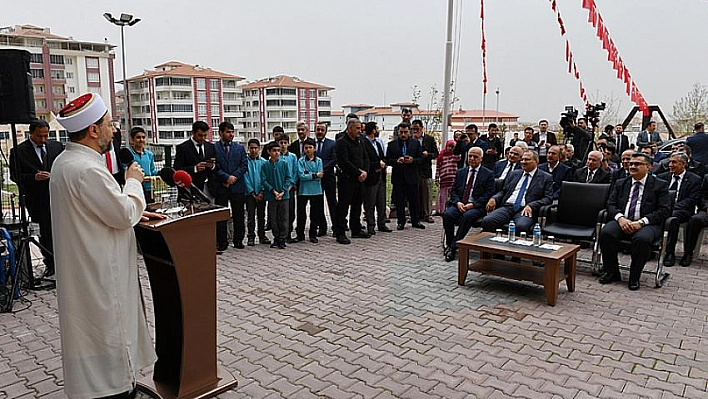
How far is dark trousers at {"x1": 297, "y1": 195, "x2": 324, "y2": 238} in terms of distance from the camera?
762 cm

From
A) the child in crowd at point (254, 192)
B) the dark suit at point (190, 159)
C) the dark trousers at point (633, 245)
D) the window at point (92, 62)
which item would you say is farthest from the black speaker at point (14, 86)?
the window at point (92, 62)

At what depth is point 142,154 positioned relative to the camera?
686 cm

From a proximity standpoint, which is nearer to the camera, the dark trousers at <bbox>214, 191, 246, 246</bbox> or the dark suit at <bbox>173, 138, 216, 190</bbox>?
the dark suit at <bbox>173, 138, 216, 190</bbox>

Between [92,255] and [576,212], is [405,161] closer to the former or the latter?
[576,212]

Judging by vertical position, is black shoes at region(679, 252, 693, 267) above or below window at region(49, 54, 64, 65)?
below

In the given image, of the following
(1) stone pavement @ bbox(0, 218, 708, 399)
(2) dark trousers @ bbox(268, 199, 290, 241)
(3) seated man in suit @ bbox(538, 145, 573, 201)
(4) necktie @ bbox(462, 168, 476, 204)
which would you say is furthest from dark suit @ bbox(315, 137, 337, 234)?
(3) seated man in suit @ bbox(538, 145, 573, 201)

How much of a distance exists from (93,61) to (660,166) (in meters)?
15.4

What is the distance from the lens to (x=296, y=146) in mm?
8055

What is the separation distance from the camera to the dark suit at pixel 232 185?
6906mm

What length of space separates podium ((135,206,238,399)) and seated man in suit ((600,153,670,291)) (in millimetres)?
4349

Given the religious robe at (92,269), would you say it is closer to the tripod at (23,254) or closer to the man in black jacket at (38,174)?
the tripod at (23,254)

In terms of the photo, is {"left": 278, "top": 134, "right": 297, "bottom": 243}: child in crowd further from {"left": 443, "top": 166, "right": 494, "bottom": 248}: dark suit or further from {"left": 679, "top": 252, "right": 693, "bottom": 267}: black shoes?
{"left": 679, "top": 252, "right": 693, "bottom": 267}: black shoes

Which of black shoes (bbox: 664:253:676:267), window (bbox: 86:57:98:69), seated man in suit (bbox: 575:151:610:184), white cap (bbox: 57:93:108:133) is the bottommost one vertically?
black shoes (bbox: 664:253:676:267)

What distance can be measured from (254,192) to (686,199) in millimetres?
5585
